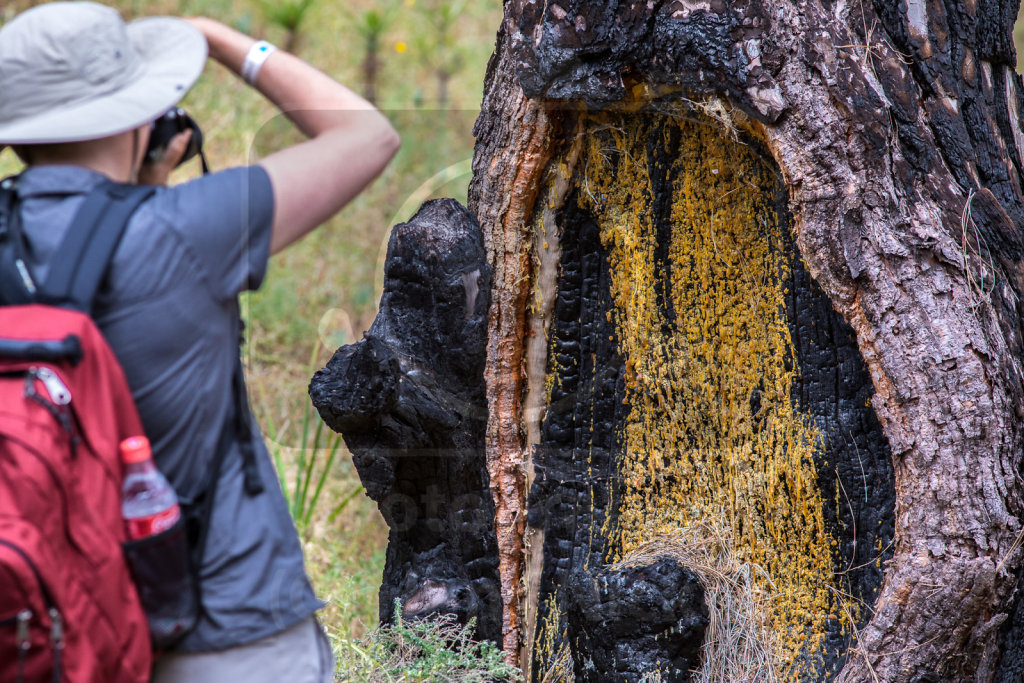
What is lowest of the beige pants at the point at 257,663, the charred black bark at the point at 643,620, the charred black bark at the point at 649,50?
the charred black bark at the point at 643,620

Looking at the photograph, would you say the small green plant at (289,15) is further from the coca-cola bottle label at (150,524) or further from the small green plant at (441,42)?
the coca-cola bottle label at (150,524)

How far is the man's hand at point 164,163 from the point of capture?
1.45m

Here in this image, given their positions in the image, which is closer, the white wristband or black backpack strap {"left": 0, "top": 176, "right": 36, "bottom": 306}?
black backpack strap {"left": 0, "top": 176, "right": 36, "bottom": 306}

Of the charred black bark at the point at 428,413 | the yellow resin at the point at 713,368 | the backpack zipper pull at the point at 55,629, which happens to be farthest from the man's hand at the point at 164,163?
the yellow resin at the point at 713,368

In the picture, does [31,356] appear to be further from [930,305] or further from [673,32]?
[930,305]

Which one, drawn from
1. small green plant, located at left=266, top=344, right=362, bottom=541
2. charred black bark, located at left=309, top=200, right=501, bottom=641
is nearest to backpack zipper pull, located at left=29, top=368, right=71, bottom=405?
charred black bark, located at left=309, top=200, right=501, bottom=641

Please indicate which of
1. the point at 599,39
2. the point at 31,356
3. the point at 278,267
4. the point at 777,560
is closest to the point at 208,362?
the point at 31,356

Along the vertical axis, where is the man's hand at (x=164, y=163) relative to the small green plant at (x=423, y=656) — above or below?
above

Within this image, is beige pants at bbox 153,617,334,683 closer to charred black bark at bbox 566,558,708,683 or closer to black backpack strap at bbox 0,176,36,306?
black backpack strap at bbox 0,176,36,306

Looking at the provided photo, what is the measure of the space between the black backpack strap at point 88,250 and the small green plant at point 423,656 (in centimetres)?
159

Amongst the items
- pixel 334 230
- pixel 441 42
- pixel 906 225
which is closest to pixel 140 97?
pixel 906 225

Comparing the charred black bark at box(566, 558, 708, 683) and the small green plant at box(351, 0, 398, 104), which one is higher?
the small green plant at box(351, 0, 398, 104)

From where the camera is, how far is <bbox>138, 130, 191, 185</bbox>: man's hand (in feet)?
4.75

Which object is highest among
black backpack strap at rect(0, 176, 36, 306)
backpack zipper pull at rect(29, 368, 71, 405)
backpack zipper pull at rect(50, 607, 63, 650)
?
black backpack strap at rect(0, 176, 36, 306)
